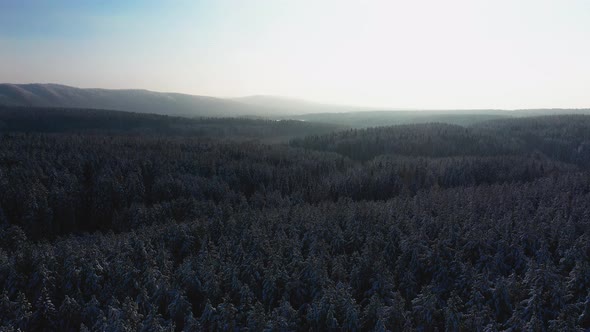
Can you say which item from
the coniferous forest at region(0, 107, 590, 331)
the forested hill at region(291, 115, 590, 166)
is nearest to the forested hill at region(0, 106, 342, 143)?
the forested hill at region(291, 115, 590, 166)

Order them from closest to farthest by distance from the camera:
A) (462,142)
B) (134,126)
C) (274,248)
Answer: (274,248), (462,142), (134,126)

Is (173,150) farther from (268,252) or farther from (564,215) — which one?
(564,215)

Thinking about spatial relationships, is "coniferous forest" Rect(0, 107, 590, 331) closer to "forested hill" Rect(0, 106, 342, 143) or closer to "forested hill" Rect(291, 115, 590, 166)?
"forested hill" Rect(291, 115, 590, 166)

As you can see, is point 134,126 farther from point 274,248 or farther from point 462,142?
point 274,248

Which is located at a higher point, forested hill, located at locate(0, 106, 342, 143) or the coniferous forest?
forested hill, located at locate(0, 106, 342, 143)

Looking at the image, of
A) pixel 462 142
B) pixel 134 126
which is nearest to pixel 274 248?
pixel 462 142

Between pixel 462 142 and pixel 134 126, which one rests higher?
pixel 134 126
